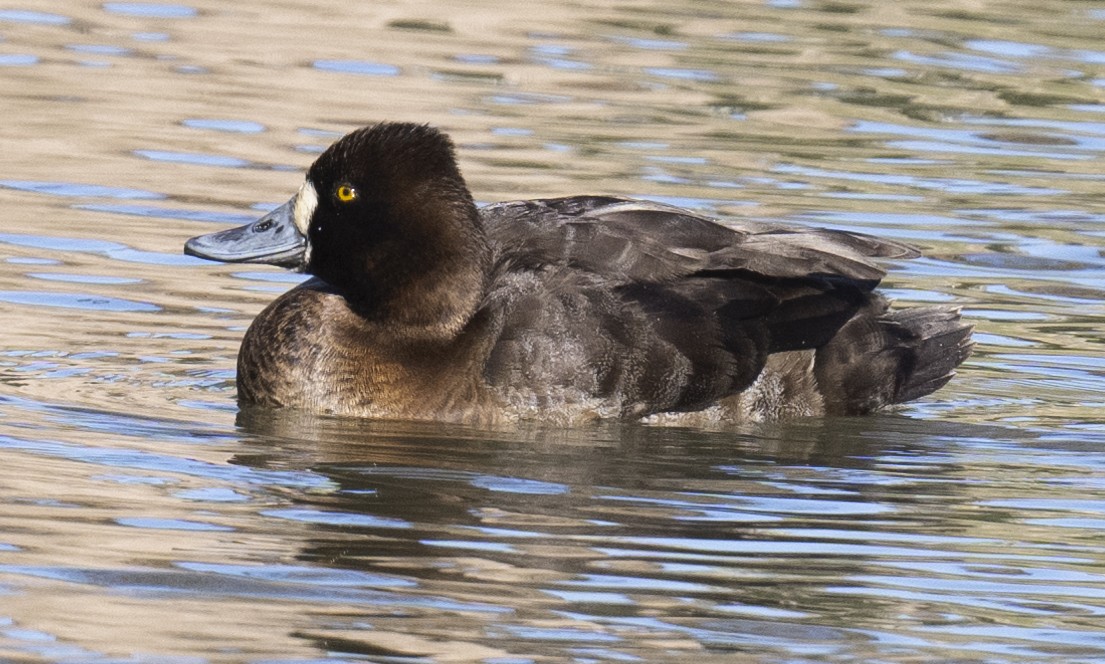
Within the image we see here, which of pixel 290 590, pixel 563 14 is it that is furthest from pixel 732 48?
pixel 290 590

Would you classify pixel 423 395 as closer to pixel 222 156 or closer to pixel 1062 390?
pixel 1062 390

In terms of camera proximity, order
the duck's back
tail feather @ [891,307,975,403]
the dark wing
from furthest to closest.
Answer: tail feather @ [891,307,975,403]
the dark wing
the duck's back

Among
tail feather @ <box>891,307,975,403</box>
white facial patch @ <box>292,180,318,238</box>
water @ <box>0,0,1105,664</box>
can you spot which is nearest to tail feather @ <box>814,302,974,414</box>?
tail feather @ <box>891,307,975,403</box>

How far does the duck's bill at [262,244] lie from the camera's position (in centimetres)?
778

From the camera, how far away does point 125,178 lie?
11.2 meters

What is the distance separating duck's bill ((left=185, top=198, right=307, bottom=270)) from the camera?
778 centimetres

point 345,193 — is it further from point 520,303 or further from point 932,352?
point 932,352

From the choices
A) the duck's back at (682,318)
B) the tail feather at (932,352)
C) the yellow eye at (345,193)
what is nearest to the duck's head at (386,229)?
the yellow eye at (345,193)

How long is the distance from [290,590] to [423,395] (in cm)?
228

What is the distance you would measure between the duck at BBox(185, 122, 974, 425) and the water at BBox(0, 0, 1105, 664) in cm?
16

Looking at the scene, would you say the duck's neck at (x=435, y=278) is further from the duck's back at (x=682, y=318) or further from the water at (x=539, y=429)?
the water at (x=539, y=429)

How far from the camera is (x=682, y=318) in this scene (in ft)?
24.9

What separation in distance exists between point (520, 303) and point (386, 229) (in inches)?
21.9

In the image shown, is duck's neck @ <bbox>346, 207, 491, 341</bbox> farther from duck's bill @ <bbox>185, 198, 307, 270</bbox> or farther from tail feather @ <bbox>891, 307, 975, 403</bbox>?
tail feather @ <bbox>891, 307, 975, 403</bbox>
